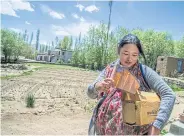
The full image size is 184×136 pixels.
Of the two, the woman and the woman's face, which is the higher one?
the woman's face

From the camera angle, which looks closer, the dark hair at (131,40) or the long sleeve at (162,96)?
the long sleeve at (162,96)

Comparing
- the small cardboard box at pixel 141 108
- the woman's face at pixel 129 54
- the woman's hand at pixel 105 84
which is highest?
the woman's face at pixel 129 54

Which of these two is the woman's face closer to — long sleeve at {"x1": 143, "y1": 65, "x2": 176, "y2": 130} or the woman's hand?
long sleeve at {"x1": 143, "y1": 65, "x2": 176, "y2": 130}

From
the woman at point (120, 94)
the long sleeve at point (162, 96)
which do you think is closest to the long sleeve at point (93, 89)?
the woman at point (120, 94)

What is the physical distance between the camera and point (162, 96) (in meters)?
1.43

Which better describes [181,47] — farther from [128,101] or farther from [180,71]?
[128,101]

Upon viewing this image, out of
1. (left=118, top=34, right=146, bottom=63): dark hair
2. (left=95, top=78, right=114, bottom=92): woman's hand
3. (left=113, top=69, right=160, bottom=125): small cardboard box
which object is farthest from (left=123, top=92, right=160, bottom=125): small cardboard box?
(left=118, top=34, right=146, bottom=63): dark hair

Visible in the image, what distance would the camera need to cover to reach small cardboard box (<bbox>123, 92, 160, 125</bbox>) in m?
1.40

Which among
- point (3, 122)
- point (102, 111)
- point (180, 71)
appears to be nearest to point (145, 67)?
point (102, 111)

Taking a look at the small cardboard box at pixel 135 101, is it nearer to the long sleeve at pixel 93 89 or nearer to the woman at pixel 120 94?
the woman at pixel 120 94

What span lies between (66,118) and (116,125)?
767 centimetres

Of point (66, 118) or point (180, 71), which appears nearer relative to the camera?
point (66, 118)

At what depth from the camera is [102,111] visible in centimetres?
151

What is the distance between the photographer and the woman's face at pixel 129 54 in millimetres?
1528
